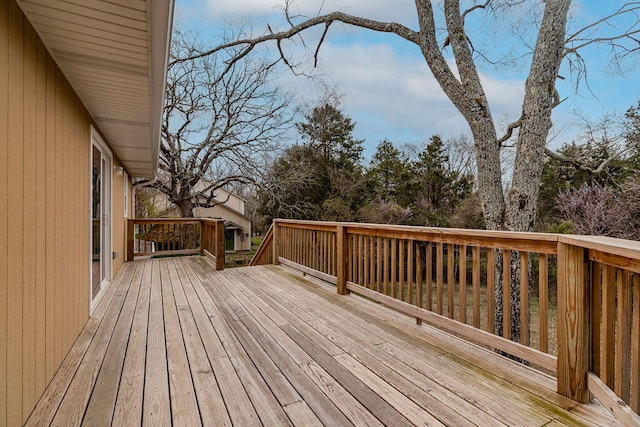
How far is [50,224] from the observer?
84.2 inches

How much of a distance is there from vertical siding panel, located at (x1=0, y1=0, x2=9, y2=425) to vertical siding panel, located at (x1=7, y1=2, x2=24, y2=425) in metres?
0.04

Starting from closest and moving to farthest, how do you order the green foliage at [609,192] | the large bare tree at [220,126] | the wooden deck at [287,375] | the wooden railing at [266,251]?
the wooden deck at [287,375] < the wooden railing at [266,251] < the green foliage at [609,192] < the large bare tree at [220,126]

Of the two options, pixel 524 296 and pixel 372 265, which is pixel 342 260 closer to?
pixel 372 265

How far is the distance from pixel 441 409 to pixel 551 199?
13814mm

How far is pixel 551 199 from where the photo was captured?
40.8 ft

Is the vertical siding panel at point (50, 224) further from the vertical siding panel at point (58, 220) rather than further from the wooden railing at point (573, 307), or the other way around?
the wooden railing at point (573, 307)

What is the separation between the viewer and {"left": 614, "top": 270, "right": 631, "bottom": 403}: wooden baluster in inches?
58.7

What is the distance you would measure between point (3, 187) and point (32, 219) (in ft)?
1.45

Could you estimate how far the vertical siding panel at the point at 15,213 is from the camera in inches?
59.1

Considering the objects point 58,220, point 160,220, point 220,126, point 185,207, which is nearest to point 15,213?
point 58,220

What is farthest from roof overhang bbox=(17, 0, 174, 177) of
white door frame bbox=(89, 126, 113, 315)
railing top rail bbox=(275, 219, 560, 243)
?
railing top rail bbox=(275, 219, 560, 243)

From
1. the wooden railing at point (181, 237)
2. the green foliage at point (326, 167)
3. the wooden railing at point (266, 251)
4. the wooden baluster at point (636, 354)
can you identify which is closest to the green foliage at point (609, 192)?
the wooden railing at point (266, 251)

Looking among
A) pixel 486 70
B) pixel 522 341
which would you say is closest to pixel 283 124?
pixel 486 70

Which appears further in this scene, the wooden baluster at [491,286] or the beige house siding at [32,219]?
the wooden baluster at [491,286]
